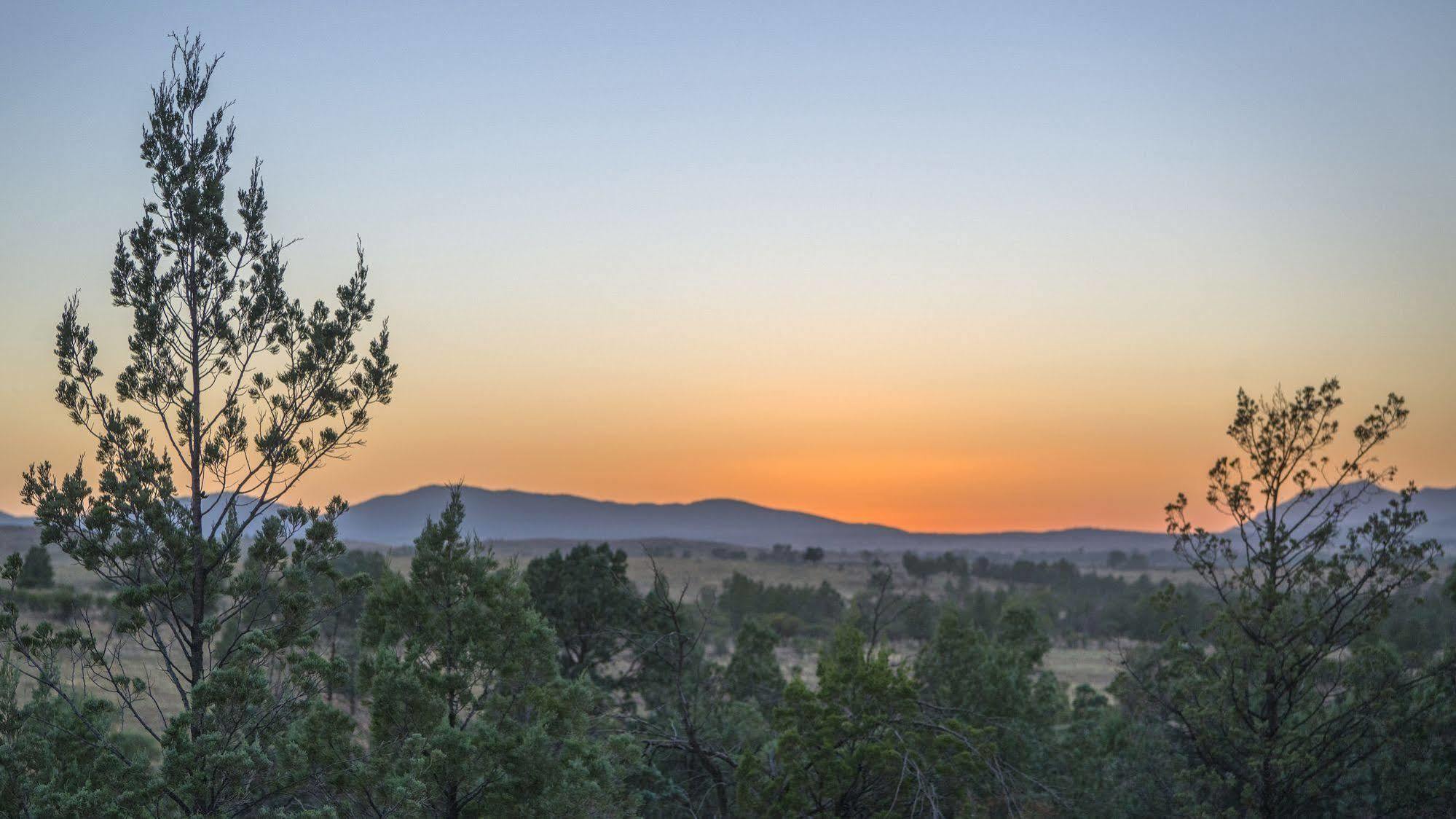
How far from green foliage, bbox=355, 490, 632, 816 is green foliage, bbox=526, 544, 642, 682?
1236cm

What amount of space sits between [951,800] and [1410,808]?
6.45 m

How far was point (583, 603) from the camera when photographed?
2544cm

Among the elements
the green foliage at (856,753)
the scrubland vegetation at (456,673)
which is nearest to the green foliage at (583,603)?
the scrubland vegetation at (456,673)

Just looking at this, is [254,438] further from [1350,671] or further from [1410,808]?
[1410,808]

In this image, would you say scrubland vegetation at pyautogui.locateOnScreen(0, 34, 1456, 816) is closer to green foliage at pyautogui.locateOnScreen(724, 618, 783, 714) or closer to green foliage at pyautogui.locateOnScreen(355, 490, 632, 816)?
green foliage at pyautogui.locateOnScreen(355, 490, 632, 816)

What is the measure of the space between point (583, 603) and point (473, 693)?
1383cm

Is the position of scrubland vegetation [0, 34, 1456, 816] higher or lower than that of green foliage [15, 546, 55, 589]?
higher

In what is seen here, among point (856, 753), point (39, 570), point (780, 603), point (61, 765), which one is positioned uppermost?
point (61, 765)

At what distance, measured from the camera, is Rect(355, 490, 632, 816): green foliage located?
10688 mm

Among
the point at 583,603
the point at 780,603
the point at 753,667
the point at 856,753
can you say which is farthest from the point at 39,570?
the point at 856,753

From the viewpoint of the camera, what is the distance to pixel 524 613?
11781 millimetres

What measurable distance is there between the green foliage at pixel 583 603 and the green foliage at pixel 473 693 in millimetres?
12362

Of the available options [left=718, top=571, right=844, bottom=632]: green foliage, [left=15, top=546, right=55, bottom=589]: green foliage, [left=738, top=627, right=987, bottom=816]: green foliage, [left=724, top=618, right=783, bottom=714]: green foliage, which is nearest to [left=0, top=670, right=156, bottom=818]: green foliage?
[left=738, top=627, right=987, bottom=816]: green foliage

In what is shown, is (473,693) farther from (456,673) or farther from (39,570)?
(39,570)
